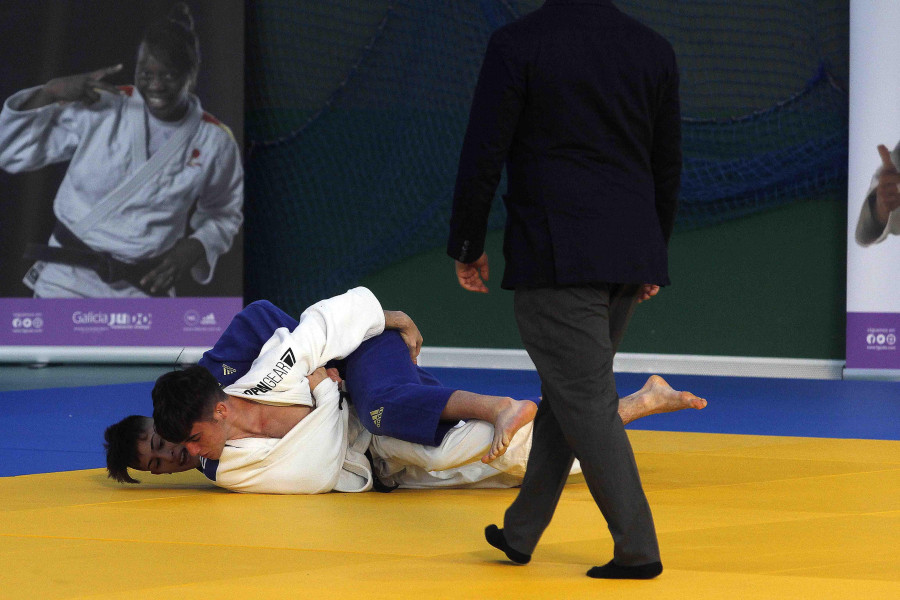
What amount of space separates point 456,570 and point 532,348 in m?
0.51

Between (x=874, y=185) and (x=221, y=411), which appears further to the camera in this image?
(x=874, y=185)

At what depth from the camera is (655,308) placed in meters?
8.45

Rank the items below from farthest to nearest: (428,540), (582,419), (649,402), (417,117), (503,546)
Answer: (417,117) < (649,402) < (428,540) < (503,546) < (582,419)

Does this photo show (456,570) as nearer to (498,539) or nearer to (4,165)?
(498,539)

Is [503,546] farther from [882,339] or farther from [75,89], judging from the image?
[75,89]

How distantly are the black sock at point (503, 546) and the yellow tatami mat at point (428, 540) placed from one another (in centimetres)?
2

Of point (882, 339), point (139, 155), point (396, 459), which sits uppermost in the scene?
point (139, 155)

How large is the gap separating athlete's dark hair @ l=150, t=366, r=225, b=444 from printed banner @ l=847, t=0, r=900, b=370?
527 centimetres

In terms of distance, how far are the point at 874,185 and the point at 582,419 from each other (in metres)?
5.59

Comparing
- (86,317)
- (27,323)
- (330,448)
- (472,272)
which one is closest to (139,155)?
(86,317)

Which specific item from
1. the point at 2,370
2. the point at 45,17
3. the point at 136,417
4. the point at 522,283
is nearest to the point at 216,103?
the point at 45,17

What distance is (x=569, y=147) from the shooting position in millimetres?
2338

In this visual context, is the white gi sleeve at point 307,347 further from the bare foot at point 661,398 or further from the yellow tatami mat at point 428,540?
the bare foot at point 661,398

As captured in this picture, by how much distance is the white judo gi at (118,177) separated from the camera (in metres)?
→ 8.32
